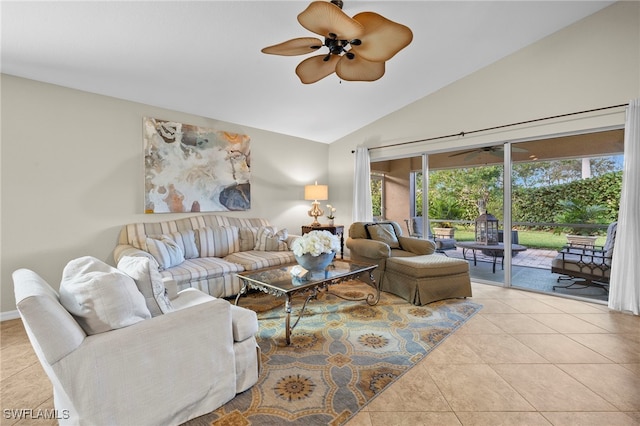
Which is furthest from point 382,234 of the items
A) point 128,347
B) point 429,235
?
point 128,347

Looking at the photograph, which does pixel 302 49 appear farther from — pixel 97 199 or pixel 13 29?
pixel 97 199

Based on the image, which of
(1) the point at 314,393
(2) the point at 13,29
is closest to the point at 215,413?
(1) the point at 314,393

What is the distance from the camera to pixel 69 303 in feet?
4.58

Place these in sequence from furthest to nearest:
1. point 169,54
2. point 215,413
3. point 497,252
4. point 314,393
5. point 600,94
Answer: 1. point 497,252
2. point 600,94
3. point 169,54
4. point 314,393
5. point 215,413

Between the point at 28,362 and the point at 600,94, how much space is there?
579cm

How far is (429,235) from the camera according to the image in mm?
4871

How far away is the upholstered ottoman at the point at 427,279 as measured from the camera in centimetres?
329

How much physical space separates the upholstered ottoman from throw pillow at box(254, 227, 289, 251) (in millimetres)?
1500

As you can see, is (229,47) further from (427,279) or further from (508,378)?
(508,378)

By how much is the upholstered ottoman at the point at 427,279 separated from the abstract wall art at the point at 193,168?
250 centimetres

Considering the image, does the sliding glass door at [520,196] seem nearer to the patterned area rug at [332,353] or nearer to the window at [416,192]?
the window at [416,192]

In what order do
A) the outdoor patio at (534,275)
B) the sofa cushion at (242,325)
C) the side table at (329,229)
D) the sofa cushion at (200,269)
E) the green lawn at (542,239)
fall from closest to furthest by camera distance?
the sofa cushion at (242,325) → the sofa cushion at (200,269) → the outdoor patio at (534,275) → the green lawn at (542,239) → the side table at (329,229)

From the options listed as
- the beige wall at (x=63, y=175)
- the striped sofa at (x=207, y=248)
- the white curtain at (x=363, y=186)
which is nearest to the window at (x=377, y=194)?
the white curtain at (x=363, y=186)

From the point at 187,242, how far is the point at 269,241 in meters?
1.06
